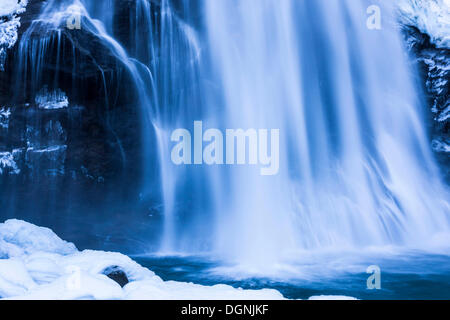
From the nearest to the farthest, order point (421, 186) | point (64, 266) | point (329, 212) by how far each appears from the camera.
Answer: point (64, 266) < point (329, 212) < point (421, 186)

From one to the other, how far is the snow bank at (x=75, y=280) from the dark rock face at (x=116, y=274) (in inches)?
1.2

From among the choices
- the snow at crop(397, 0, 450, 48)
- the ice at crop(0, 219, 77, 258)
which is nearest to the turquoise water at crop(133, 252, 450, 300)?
the ice at crop(0, 219, 77, 258)

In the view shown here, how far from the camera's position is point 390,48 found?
22.5ft

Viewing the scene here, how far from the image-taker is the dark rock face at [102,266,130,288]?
3424mm

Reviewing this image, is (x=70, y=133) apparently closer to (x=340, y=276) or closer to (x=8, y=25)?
(x=8, y=25)

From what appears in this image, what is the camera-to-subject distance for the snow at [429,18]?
6.84 metres

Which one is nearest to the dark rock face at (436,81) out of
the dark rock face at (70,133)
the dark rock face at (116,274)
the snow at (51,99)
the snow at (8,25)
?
the dark rock face at (70,133)

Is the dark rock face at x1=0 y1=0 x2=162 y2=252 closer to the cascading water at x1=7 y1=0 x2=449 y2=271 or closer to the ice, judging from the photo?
the cascading water at x1=7 y1=0 x2=449 y2=271

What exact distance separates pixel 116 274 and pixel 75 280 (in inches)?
25.3

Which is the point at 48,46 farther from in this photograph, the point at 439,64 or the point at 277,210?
the point at 439,64

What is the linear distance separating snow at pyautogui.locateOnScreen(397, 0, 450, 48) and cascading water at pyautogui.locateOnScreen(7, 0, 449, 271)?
1.13 feet

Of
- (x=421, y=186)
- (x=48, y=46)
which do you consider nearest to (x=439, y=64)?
(x=421, y=186)

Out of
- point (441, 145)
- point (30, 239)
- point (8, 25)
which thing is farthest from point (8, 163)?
point (441, 145)
